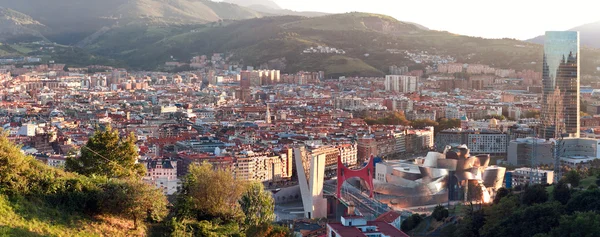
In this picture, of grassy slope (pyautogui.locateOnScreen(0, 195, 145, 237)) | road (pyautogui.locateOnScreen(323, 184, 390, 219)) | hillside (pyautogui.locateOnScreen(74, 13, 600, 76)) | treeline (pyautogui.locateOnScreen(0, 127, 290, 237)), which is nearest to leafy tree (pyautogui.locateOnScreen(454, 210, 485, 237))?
road (pyautogui.locateOnScreen(323, 184, 390, 219))

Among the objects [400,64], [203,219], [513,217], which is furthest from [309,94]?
[203,219]

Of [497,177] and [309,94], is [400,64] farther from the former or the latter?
[497,177]

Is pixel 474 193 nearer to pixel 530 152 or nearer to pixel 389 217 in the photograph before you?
pixel 389 217

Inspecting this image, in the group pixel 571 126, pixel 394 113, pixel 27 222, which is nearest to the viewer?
pixel 27 222

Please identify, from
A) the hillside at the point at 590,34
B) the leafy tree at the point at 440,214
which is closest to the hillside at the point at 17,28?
the hillside at the point at 590,34

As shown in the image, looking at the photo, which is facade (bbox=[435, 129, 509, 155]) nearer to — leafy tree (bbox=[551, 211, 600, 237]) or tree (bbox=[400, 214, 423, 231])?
tree (bbox=[400, 214, 423, 231])

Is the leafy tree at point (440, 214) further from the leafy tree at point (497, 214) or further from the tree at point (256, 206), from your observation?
the tree at point (256, 206)
